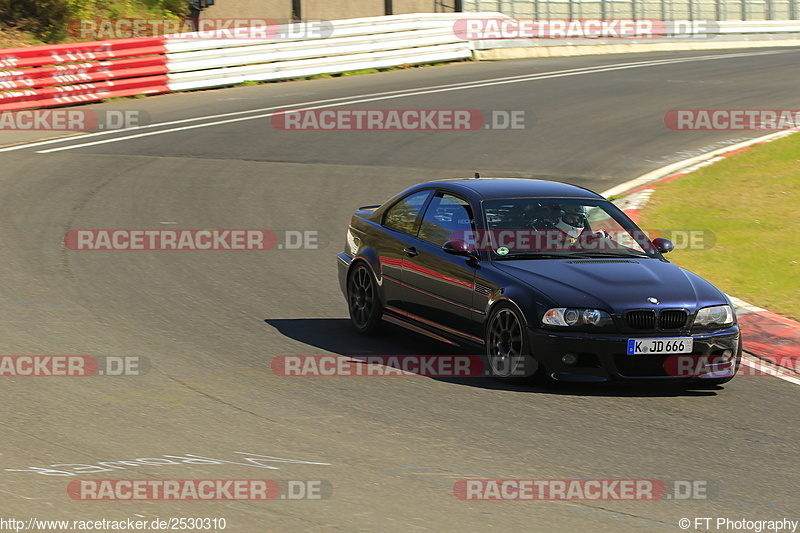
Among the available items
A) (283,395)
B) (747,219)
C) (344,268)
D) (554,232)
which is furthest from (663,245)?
(747,219)

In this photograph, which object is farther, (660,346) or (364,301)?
(364,301)

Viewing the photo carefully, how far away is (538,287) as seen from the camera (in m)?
8.45

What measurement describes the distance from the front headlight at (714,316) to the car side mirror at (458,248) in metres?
1.80

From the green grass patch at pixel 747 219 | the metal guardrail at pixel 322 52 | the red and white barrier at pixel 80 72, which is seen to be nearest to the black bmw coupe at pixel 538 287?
the green grass patch at pixel 747 219

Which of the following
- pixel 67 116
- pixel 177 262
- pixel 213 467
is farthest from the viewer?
pixel 67 116

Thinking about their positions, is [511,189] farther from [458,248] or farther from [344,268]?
[344,268]

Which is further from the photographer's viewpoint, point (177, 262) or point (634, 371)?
point (177, 262)

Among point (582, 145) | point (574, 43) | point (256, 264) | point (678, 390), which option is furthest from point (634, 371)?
point (574, 43)

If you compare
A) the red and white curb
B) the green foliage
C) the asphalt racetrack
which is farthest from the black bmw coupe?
the green foliage

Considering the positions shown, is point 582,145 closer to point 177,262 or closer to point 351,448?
point 177,262

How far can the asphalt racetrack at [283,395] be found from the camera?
5953 millimetres

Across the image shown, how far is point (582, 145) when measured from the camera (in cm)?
2016

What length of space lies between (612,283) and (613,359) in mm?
637

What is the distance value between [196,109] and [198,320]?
44.4ft
